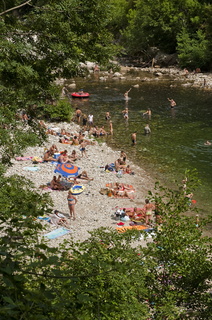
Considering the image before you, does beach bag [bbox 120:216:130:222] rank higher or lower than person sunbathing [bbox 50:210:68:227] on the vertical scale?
lower

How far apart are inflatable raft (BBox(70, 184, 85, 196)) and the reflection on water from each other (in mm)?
5131

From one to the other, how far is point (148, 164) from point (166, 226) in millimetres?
16626

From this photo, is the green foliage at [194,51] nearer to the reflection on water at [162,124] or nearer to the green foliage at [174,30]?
the green foliage at [174,30]

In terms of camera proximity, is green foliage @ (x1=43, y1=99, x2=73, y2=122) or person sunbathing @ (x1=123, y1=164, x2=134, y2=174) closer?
person sunbathing @ (x1=123, y1=164, x2=134, y2=174)

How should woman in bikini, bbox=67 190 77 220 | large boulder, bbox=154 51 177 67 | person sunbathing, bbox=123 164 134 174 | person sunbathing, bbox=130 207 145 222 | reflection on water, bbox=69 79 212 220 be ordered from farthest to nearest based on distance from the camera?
large boulder, bbox=154 51 177 67 → reflection on water, bbox=69 79 212 220 → person sunbathing, bbox=123 164 134 174 → person sunbathing, bbox=130 207 145 222 → woman in bikini, bbox=67 190 77 220

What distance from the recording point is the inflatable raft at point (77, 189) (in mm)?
20344

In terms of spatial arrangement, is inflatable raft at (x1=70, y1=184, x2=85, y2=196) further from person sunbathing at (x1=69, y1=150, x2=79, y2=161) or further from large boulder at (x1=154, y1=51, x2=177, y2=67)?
large boulder at (x1=154, y1=51, x2=177, y2=67)

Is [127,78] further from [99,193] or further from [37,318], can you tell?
[37,318]

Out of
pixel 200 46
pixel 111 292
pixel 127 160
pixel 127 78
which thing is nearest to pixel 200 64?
pixel 200 46

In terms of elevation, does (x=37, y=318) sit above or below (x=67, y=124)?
above

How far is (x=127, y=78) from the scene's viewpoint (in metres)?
56.9

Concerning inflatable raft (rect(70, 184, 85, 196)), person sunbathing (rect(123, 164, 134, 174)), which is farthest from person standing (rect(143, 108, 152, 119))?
inflatable raft (rect(70, 184, 85, 196))

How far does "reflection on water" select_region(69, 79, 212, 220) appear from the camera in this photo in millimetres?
25750

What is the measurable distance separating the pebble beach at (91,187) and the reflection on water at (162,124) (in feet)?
6.10
